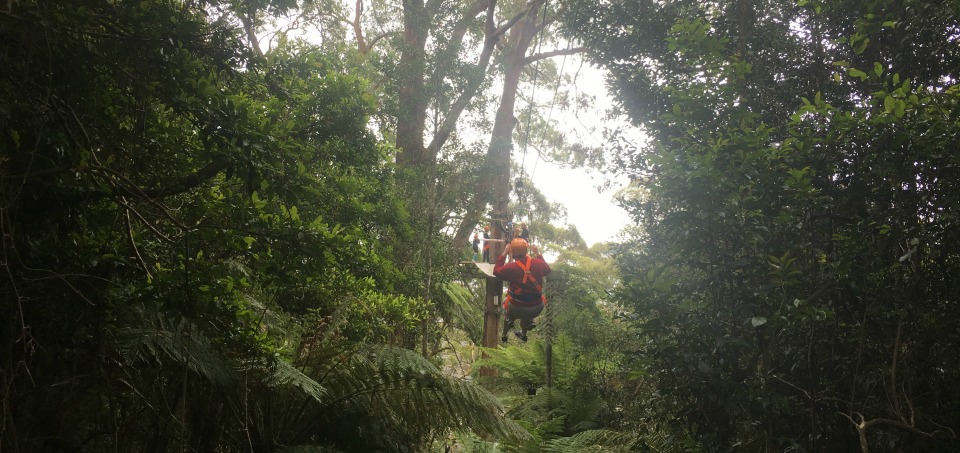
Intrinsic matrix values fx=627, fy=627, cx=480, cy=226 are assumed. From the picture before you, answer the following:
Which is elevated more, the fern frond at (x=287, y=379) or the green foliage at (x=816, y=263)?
the green foliage at (x=816, y=263)

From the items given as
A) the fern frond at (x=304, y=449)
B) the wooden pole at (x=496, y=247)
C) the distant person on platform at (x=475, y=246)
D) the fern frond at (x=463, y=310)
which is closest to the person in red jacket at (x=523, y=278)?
the fern frond at (x=463, y=310)

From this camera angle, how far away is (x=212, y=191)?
3.31 m

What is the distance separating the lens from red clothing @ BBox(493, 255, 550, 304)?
8.36 meters

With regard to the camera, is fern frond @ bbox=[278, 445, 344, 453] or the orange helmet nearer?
fern frond @ bbox=[278, 445, 344, 453]

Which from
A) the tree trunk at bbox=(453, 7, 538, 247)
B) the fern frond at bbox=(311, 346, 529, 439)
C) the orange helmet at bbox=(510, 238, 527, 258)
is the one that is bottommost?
the fern frond at bbox=(311, 346, 529, 439)

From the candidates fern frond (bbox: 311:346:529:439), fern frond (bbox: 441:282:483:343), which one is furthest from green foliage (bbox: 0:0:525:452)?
fern frond (bbox: 441:282:483:343)

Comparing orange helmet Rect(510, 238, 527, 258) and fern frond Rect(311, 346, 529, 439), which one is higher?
orange helmet Rect(510, 238, 527, 258)

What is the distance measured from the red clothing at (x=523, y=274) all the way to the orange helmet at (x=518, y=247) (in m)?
0.09

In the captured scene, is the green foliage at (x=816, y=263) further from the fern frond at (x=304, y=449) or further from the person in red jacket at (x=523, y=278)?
the person in red jacket at (x=523, y=278)

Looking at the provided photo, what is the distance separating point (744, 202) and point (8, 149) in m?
3.19

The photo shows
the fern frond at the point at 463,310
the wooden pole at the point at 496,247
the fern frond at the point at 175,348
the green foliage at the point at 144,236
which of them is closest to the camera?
the green foliage at the point at 144,236

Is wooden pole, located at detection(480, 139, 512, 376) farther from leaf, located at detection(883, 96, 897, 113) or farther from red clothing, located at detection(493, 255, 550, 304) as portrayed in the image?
leaf, located at detection(883, 96, 897, 113)

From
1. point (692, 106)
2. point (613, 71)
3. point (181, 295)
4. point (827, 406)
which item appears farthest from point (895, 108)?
point (181, 295)

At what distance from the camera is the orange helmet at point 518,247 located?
820 cm
